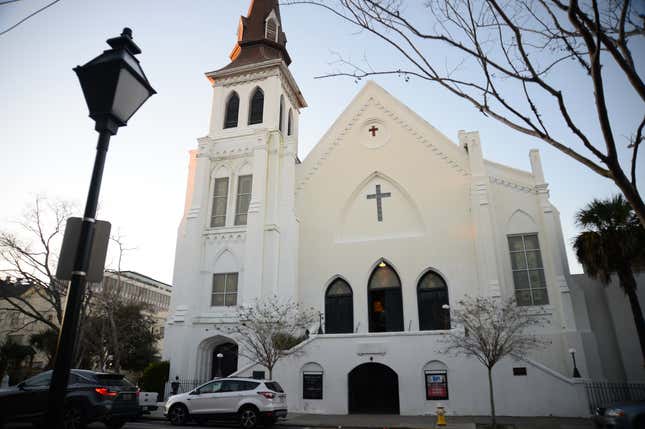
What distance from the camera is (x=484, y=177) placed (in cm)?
2228

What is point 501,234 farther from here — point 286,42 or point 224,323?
point 286,42

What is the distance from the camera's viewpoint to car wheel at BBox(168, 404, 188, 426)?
14.1 meters

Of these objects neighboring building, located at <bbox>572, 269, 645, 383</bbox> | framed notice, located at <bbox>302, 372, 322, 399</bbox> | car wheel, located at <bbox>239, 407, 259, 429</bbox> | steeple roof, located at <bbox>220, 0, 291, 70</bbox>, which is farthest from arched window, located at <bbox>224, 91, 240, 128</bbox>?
neighboring building, located at <bbox>572, 269, 645, 383</bbox>

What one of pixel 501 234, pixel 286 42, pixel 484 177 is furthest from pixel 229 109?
pixel 501 234

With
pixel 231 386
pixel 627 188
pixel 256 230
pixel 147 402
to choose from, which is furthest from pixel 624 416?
pixel 256 230

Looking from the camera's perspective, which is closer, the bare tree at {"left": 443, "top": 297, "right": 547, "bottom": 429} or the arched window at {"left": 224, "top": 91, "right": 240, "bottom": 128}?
the bare tree at {"left": 443, "top": 297, "right": 547, "bottom": 429}

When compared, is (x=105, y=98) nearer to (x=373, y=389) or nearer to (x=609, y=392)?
(x=373, y=389)

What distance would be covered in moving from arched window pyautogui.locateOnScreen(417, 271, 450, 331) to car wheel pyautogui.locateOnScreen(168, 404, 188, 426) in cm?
1156

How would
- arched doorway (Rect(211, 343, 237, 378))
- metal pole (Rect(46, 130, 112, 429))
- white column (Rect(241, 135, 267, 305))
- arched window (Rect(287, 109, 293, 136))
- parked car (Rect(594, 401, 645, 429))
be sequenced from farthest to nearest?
1. arched window (Rect(287, 109, 293, 136))
2. arched doorway (Rect(211, 343, 237, 378))
3. white column (Rect(241, 135, 267, 305))
4. parked car (Rect(594, 401, 645, 429))
5. metal pole (Rect(46, 130, 112, 429))

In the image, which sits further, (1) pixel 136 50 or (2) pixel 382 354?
(2) pixel 382 354

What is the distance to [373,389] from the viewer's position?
18672 mm

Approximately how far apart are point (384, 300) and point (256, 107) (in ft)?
46.9

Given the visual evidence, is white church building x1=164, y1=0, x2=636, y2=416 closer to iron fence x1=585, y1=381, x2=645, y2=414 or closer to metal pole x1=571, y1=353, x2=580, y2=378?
metal pole x1=571, y1=353, x2=580, y2=378

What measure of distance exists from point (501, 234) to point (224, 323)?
1433 cm
